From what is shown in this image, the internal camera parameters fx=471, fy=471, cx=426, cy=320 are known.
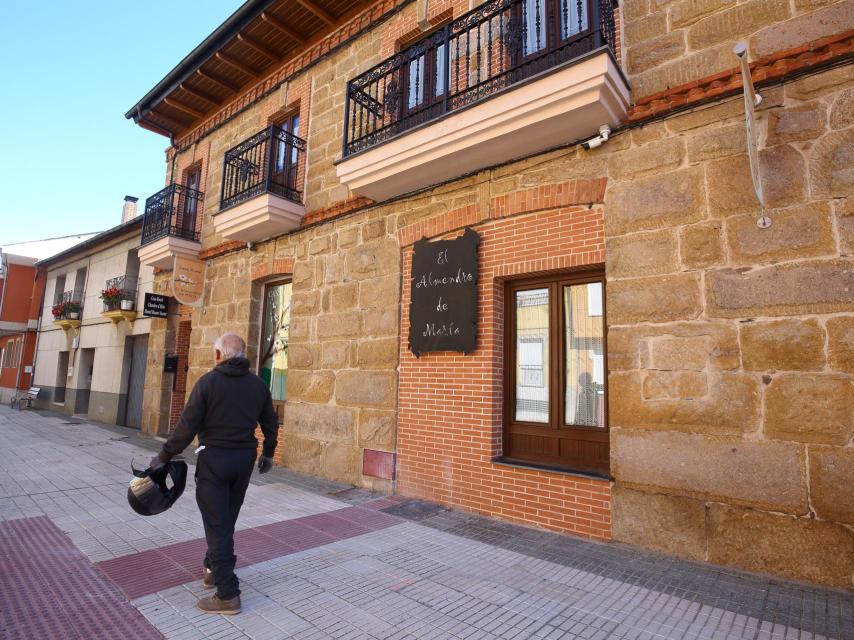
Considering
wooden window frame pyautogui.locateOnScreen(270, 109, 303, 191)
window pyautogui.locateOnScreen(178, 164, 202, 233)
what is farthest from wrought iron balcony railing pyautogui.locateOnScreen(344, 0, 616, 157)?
window pyautogui.locateOnScreen(178, 164, 202, 233)

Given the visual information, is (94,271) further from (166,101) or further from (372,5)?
(372,5)

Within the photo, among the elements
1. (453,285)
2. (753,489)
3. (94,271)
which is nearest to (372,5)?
(453,285)

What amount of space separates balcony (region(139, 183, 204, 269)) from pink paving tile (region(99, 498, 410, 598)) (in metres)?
7.26

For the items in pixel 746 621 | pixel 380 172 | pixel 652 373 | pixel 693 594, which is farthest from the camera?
pixel 380 172

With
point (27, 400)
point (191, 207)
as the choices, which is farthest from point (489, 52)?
point (27, 400)

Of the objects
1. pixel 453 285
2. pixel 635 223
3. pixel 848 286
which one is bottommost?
pixel 848 286

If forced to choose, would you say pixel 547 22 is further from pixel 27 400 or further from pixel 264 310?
pixel 27 400

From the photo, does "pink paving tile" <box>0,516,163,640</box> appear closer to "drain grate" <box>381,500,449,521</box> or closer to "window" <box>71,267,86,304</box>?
"drain grate" <box>381,500,449,521</box>

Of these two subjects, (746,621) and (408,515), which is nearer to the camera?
(746,621)

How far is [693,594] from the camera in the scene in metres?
3.21

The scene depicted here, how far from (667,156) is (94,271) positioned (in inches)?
688

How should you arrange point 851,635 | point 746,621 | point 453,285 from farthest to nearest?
point 453,285 < point 746,621 < point 851,635

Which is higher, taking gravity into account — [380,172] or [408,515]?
[380,172]

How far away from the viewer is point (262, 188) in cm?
798
